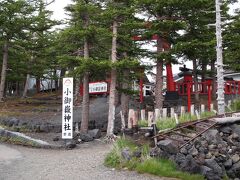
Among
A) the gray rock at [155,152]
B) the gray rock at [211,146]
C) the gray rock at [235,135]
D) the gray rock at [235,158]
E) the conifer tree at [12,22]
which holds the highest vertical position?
the conifer tree at [12,22]

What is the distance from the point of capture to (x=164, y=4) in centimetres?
1862

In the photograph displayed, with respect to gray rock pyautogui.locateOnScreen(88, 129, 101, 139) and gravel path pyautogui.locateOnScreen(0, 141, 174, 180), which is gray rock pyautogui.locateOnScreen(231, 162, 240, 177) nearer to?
gravel path pyautogui.locateOnScreen(0, 141, 174, 180)

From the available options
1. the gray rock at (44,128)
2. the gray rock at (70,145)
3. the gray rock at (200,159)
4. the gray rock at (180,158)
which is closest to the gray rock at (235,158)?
the gray rock at (200,159)

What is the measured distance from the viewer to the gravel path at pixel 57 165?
10.2 meters

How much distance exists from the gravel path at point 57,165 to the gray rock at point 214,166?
4.96ft

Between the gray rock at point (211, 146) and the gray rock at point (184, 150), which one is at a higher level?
the gray rock at point (211, 146)

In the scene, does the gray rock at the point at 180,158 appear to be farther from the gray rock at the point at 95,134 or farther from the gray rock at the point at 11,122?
the gray rock at the point at 11,122

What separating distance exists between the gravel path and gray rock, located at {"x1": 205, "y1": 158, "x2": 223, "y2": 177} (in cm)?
151

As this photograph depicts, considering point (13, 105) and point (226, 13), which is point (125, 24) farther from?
point (13, 105)

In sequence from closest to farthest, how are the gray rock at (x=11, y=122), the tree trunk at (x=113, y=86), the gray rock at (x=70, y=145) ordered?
the gray rock at (x=70, y=145) → the tree trunk at (x=113, y=86) → the gray rock at (x=11, y=122)

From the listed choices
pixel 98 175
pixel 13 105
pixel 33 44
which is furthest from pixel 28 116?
pixel 98 175

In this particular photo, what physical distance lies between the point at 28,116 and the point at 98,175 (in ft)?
44.6

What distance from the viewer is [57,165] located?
11.8 metres

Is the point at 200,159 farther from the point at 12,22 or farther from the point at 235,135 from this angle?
the point at 12,22
